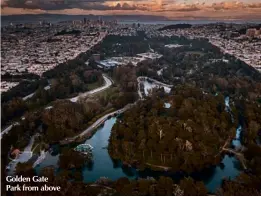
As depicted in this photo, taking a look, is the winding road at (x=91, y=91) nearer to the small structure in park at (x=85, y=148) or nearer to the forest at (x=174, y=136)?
the small structure in park at (x=85, y=148)

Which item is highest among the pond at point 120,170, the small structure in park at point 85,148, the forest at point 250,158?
the forest at point 250,158

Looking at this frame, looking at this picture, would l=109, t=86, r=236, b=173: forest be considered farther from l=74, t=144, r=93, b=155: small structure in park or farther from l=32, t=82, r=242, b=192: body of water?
l=74, t=144, r=93, b=155: small structure in park

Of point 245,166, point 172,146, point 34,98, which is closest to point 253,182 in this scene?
point 245,166

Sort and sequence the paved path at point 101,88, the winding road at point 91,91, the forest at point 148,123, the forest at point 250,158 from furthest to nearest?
1. the paved path at point 101,88
2. the winding road at point 91,91
3. the forest at point 148,123
4. the forest at point 250,158

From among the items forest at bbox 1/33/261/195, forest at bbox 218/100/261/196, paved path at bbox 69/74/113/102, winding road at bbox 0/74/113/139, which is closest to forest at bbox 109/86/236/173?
forest at bbox 1/33/261/195

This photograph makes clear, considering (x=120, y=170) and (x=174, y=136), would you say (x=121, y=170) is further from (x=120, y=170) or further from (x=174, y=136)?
(x=174, y=136)

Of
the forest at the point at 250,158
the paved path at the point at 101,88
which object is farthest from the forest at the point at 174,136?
the paved path at the point at 101,88

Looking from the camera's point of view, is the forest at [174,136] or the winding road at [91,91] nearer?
the forest at [174,136]

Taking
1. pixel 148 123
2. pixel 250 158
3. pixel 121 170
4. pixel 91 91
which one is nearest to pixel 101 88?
pixel 91 91

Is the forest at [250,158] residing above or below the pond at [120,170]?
above
